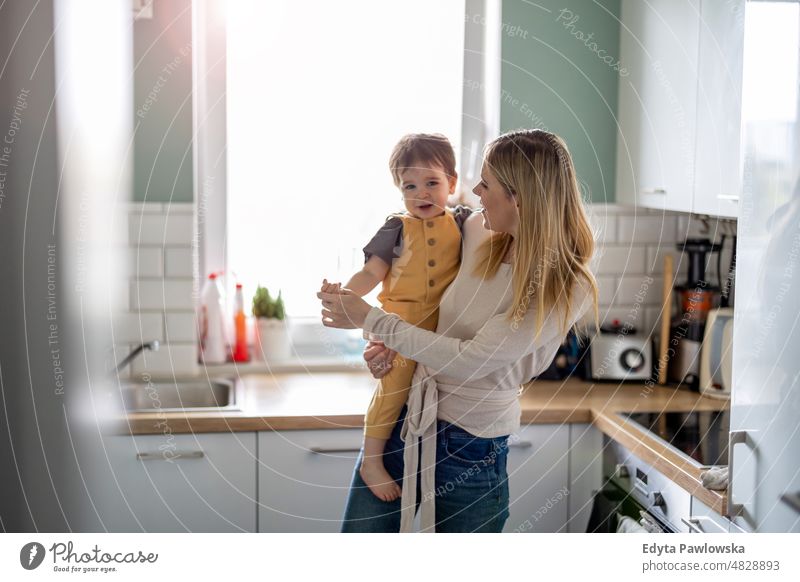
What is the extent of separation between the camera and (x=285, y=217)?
156cm

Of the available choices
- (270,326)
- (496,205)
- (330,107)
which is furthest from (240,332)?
(496,205)

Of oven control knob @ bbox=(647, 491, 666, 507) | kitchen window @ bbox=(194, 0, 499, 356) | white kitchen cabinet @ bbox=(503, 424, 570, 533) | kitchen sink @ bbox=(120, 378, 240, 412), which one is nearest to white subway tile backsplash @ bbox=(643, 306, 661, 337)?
white kitchen cabinet @ bbox=(503, 424, 570, 533)

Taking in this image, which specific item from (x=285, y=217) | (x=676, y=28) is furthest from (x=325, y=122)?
(x=676, y=28)

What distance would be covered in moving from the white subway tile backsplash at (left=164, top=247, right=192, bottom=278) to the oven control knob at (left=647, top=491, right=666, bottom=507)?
0.91 metres

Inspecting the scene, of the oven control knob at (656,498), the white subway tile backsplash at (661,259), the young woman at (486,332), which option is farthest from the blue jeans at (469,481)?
the white subway tile backsplash at (661,259)

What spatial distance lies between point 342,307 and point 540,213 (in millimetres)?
249

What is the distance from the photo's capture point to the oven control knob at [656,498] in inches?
61.1

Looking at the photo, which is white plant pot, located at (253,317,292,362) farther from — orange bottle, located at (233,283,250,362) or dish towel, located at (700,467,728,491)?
dish towel, located at (700,467,728,491)

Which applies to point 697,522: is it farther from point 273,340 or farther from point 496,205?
point 273,340

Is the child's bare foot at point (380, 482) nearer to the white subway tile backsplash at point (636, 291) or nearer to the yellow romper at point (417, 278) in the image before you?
the yellow romper at point (417, 278)

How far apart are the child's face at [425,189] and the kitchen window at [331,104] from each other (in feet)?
0.76

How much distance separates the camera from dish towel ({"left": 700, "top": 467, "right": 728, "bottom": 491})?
134 centimetres

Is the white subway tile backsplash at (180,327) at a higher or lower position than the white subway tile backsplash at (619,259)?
lower
